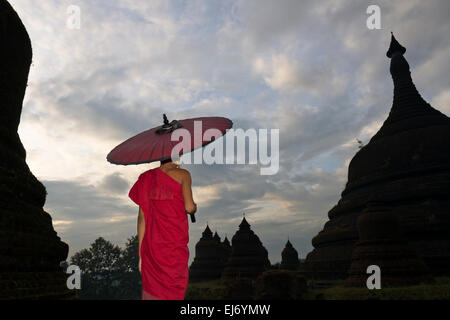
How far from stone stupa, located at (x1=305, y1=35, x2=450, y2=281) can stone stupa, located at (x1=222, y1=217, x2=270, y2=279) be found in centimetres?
717

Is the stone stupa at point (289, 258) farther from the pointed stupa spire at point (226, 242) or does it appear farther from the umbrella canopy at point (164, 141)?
the umbrella canopy at point (164, 141)

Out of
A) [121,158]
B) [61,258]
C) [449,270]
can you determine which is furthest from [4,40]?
[449,270]

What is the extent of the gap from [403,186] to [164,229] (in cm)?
2210

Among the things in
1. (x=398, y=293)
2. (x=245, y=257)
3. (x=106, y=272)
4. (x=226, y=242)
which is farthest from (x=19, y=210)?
(x=106, y=272)

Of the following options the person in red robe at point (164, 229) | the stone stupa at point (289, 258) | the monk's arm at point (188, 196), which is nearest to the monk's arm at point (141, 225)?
the person in red robe at point (164, 229)

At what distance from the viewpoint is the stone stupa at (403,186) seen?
727 inches

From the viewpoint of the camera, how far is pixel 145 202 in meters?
3.32

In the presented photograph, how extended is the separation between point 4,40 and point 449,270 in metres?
21.5

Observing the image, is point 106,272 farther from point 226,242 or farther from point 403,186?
point 403,186

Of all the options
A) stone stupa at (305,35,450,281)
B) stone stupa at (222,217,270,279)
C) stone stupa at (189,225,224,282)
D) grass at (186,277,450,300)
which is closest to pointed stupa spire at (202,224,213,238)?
stone stupa at (189,225,224,282)

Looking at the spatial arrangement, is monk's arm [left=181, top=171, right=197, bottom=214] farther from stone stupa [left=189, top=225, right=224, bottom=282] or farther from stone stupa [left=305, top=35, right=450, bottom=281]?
stone stupa [left=189, top=225, right=224, bottom=282]

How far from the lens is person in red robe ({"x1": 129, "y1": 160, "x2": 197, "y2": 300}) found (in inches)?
121

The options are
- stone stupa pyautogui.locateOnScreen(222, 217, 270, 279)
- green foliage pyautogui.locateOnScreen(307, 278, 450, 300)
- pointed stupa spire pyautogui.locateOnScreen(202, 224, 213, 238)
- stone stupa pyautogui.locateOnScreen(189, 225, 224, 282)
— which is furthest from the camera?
pointed stupa spire pyautogui.locateOnScreen(202, 224, 213, 238)
